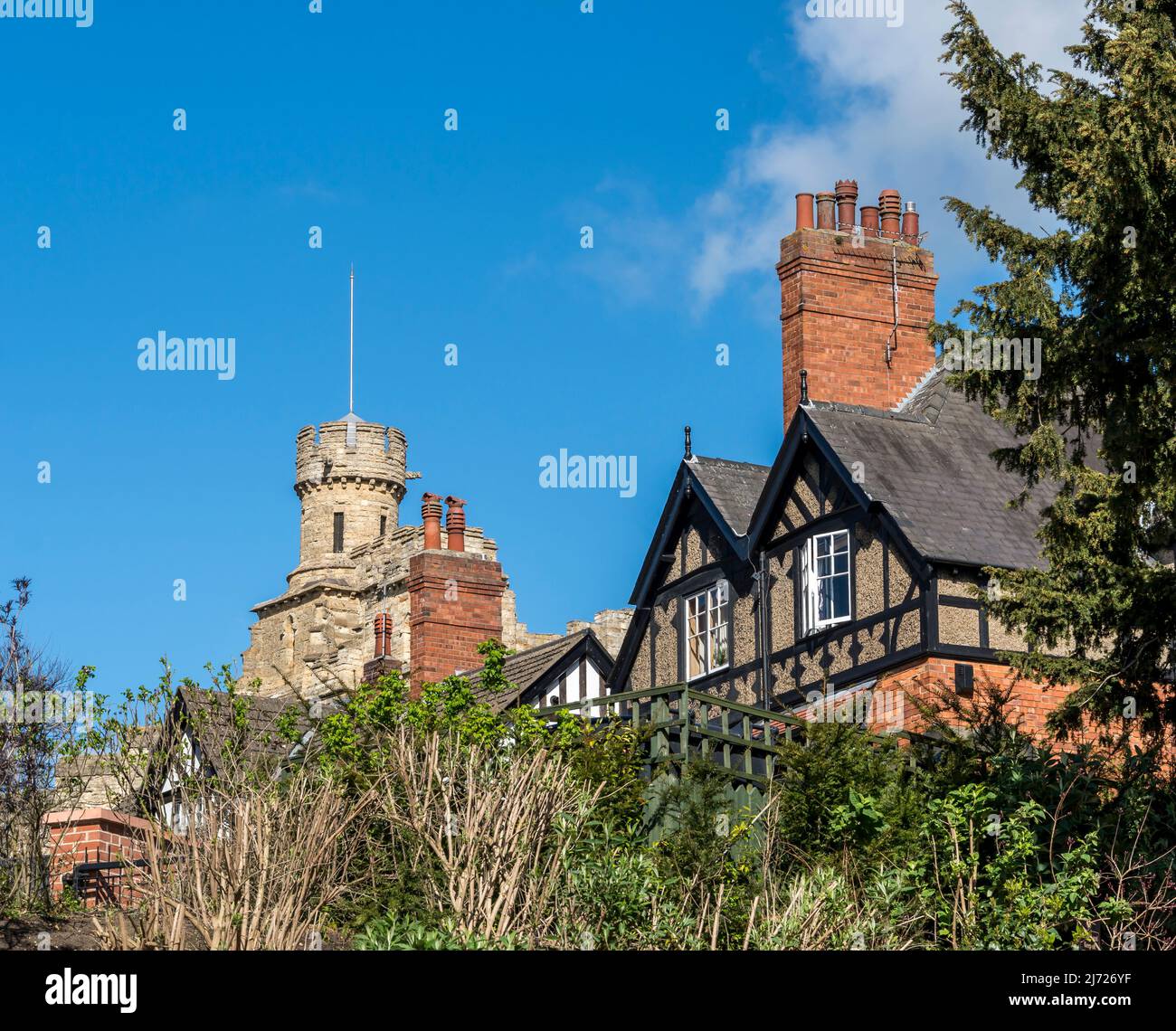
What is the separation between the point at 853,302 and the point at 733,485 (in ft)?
10.7

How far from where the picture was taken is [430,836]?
1118cm

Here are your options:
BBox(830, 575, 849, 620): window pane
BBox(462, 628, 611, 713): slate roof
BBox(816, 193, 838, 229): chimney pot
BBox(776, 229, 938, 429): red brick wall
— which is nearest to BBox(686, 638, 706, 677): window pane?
BBox(462, 628, 611, 713): slate roof

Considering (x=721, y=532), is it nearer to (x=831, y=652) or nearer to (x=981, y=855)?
(x=831, y=652)

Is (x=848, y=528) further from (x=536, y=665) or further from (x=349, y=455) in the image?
(x=349, y=455)

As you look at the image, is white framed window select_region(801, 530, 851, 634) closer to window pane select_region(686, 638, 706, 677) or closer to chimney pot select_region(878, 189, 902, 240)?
window pane select_region(686, 638, 706, 677)

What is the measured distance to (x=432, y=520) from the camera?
2848cm

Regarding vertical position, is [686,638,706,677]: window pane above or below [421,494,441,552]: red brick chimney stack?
below

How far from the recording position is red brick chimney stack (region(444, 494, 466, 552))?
88.3 feet

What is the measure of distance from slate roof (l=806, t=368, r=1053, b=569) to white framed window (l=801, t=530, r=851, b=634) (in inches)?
40.8

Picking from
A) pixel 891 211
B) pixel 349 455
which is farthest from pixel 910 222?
pixel 349 455

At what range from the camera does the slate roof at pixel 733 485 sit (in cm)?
2459

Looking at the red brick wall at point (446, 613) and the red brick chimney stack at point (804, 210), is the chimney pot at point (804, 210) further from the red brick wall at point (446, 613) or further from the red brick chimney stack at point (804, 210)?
the red brick wall at point (446, 613)
